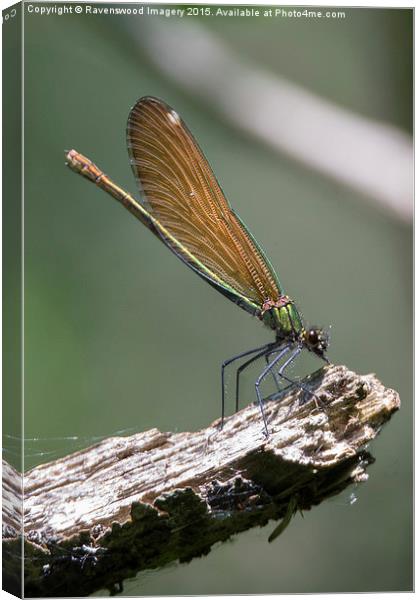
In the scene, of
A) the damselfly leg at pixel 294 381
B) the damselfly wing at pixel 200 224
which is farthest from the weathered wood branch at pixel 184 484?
the damselfly wing at pixel 200 224

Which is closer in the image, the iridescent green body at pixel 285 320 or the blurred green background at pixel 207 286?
the blurred green background at pixel 207 286

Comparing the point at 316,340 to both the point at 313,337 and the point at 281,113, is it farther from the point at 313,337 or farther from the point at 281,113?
the point at 281,113

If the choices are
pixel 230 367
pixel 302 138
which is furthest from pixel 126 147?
pixel 230 367

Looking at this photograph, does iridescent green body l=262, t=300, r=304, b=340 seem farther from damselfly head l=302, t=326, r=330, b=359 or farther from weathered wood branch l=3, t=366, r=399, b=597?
weathered wood branch l=3, t=366, r=399, b=597

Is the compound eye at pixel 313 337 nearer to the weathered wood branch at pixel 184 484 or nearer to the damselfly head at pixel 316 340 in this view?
the damselfly head at pixel 316 340

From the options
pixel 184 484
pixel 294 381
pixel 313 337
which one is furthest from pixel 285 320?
pixel 184 484

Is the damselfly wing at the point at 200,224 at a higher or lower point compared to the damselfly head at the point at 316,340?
higher
